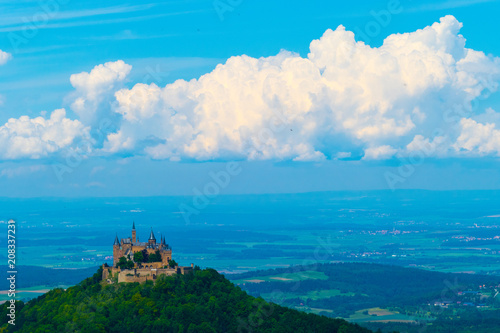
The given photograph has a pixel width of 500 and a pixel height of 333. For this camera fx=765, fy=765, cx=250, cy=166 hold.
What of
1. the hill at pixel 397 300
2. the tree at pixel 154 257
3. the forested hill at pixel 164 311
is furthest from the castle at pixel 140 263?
the hill at pixel 397 300

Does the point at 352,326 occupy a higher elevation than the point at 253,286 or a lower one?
lower

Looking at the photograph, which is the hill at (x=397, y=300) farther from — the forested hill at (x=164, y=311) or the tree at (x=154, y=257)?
the tree at (x=154, y=257)

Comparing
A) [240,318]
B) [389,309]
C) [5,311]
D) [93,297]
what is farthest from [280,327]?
[389,309]

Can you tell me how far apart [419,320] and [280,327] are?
225 ft

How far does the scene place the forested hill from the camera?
79.5 m

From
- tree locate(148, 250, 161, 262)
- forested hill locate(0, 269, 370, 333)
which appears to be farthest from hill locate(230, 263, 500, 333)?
tree locate(148, 250, 161, 262)

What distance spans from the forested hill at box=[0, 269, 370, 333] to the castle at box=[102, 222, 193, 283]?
125cm

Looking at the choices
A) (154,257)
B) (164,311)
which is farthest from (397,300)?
(164,311)

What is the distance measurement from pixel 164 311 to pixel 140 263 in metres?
10.4

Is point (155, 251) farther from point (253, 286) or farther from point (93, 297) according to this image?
point (253, 286)

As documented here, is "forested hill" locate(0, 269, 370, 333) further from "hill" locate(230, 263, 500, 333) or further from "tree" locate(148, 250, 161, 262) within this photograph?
"hill" locate(230, 263, 500, 333)

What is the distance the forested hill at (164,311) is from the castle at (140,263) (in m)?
1.25

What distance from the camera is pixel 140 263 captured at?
89.8 m

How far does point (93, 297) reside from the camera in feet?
284
